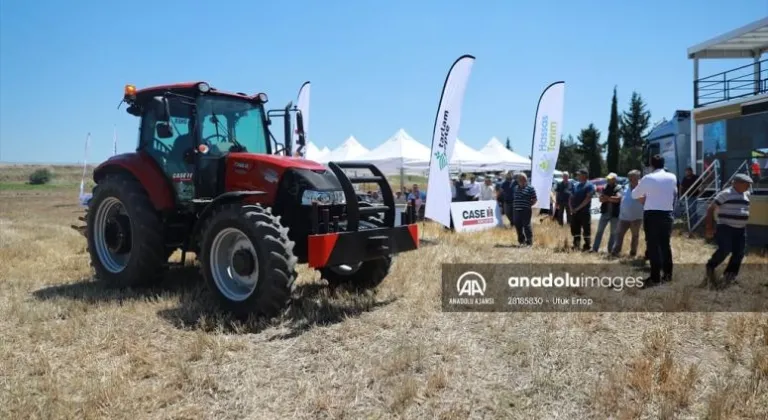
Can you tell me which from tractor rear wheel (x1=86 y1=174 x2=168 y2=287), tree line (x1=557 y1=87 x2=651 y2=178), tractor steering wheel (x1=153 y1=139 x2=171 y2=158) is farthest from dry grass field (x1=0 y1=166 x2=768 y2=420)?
tree line (x1=557 y1=87 x2=651 y2=178)

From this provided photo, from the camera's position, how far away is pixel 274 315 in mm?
5215

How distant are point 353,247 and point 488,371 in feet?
5.82

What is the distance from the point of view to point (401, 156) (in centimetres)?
1909

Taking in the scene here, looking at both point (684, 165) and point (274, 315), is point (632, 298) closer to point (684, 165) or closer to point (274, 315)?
point (274, 315)

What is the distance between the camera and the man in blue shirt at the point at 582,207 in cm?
963

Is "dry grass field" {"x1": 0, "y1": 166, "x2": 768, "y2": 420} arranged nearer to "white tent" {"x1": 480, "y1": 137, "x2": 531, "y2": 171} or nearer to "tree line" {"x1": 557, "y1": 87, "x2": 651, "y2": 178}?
"white tent" {"x1": 480, "y1": 137, "x2": 531, "y2": 171}

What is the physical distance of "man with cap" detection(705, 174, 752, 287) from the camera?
6.65 m

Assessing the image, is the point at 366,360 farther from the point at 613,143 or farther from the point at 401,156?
the point at 613,143

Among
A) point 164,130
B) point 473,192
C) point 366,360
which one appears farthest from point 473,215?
point 366,360

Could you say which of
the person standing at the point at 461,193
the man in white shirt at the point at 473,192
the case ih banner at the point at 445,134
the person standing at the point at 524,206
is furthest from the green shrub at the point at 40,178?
the person standing at the point at 524,206

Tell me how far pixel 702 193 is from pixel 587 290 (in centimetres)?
871

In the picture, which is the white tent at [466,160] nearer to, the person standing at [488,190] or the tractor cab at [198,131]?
the person standing at [488,190]

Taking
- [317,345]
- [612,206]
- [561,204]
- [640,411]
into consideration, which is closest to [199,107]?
[317,345]

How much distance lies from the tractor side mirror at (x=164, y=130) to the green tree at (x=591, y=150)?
48392 millimetres
